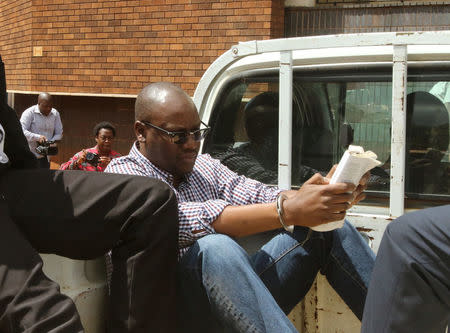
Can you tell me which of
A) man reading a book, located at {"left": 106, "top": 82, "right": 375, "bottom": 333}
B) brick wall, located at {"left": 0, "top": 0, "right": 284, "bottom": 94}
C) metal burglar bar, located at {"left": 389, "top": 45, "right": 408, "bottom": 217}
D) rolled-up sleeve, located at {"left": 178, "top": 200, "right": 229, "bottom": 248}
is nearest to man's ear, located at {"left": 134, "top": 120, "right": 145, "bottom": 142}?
man reading a book, located at {"left": 106, "top": 82, "right": 375, "bottom": 333}

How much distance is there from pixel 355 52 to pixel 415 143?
18.6 inches

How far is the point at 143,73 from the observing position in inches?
328

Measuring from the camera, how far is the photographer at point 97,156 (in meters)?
5.23

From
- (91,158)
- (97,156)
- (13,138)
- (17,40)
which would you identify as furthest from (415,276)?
(17,40)

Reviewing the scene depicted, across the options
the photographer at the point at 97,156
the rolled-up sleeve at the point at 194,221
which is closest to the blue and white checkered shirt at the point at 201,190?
the rolled-up sleeve at the point at 194,221

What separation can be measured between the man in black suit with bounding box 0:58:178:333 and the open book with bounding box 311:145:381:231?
1.86ft

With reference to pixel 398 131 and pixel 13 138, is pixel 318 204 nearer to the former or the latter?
pixel 398 131

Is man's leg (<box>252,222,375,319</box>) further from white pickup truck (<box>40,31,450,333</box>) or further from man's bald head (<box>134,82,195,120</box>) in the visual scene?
man's bald head (<box>134,82,195,120</box>)

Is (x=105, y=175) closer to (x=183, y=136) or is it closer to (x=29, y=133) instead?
(x=183, y=136)

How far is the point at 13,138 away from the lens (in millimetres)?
1944

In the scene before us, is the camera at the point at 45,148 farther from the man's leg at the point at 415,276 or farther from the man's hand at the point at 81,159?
the man's leg at the point at 415,276

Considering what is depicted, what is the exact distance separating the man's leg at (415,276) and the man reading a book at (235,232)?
0.97ft

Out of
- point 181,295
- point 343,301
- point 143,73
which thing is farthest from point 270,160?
point 143,73

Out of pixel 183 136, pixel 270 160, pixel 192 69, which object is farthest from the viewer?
pixel 192 69
